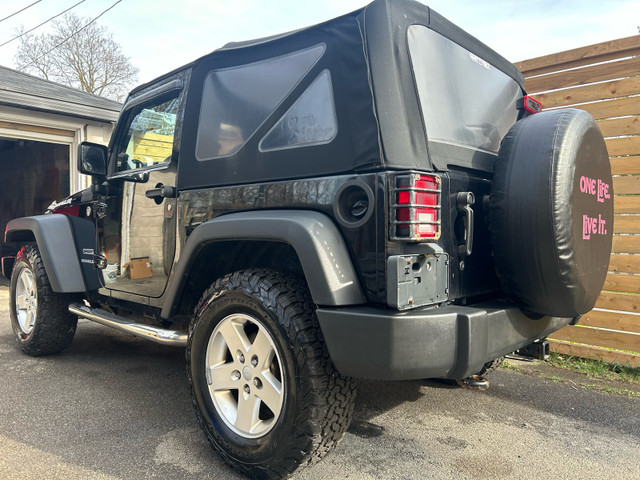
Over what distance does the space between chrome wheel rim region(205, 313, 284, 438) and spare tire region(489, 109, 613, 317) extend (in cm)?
112

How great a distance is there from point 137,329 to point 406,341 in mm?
1793

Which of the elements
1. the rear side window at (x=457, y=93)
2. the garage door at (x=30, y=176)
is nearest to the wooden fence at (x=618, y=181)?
the rear side window at (x=457, y=93)

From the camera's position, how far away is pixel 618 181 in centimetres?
378

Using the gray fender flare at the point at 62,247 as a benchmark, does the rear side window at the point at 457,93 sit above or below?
above

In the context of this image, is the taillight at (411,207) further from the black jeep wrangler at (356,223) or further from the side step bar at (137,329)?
the side step bar at (137,329)

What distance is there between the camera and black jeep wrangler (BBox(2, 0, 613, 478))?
183cm

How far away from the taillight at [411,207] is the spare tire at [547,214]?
0.43 meters

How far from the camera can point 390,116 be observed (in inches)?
74.4

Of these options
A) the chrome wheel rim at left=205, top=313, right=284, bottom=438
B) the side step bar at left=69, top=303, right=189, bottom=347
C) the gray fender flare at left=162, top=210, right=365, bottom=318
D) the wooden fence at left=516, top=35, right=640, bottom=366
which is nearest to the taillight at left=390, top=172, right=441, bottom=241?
the gray fender flare at left=162, top=210, right=365, bottom=318

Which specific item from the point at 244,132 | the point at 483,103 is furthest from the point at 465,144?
the point at 244,132

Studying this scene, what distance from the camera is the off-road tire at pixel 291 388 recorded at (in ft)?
6.20

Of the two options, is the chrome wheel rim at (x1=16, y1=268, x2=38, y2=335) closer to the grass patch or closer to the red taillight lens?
the red taillight lens

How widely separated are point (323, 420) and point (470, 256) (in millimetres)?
987

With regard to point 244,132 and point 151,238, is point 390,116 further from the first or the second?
point 151,238
